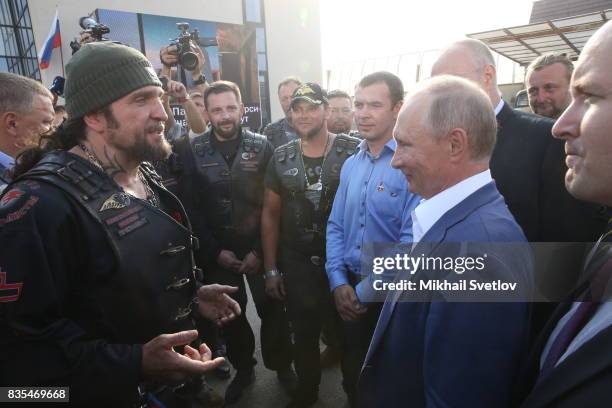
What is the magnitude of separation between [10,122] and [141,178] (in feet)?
4.46

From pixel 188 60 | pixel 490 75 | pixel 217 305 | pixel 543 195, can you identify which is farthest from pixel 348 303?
pixel 188 60

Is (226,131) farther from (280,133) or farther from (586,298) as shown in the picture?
(586,298)

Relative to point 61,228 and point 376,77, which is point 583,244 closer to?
point 376,77

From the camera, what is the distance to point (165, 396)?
67.8 inches

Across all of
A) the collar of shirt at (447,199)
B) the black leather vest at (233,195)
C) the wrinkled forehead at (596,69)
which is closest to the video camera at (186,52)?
the black leather vest at (233,195)

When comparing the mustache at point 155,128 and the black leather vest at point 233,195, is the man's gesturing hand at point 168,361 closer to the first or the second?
the mustache at point 155,128

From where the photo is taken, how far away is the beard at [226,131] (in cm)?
354

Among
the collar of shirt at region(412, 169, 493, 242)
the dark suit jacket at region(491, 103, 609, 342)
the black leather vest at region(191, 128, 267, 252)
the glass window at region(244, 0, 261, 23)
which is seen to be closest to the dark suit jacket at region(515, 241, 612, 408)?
the collar of shirt at region(412, 169, 493, 242)

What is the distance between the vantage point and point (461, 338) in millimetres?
1081

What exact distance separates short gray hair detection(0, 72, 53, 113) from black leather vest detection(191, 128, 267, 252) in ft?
4.33

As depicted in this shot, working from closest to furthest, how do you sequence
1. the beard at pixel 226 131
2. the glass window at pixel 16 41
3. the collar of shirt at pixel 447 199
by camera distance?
the collar of shirt at pixel 447 199 → the beard at pixel 226 131 → the glass window at pixel 16 41

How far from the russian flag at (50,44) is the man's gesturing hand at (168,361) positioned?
394 inches

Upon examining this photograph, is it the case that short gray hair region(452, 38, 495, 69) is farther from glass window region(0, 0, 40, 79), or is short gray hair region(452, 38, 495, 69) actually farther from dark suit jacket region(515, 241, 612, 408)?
glass window region(0, 0, 40, 79)

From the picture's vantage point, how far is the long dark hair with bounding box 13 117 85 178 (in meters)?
→ 1.62
